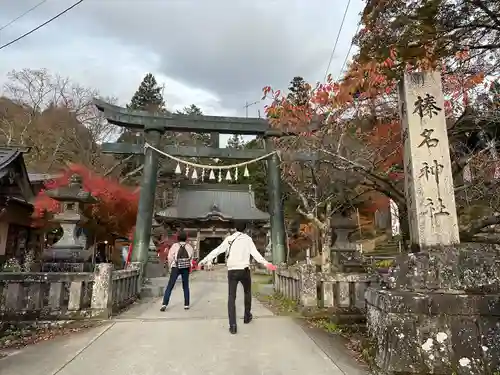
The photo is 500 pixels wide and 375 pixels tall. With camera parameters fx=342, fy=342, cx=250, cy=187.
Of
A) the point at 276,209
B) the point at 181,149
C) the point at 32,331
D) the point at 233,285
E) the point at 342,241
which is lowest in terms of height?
the point at 32,331

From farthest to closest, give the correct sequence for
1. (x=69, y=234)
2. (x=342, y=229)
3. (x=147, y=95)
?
(x=147, y=95), (x=342, y=229), (x=69, y=234)

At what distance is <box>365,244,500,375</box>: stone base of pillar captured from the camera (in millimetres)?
2998

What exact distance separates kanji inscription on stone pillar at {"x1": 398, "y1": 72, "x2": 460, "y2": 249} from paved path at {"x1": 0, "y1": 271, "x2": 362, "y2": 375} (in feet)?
6.21

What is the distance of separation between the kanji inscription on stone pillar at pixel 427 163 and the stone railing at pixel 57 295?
504cm

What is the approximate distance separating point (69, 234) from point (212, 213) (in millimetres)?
16836

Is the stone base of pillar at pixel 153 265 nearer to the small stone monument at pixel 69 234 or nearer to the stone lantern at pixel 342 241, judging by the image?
the small stone monument at pixel 69 234

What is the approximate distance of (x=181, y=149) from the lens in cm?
1177

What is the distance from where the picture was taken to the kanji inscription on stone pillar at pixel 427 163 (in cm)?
387

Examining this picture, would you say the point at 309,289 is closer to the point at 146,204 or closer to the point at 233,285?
the point at 233,285

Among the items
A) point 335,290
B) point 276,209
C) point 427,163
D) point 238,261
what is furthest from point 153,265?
point 427,163

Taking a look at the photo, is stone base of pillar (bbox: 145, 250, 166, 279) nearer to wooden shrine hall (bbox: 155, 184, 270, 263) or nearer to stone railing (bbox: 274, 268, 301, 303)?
stone railing (bbox: 274, 268, 301, 303)

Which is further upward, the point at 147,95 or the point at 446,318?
the point at 147,95

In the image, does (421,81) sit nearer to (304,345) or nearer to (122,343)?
(304,345)

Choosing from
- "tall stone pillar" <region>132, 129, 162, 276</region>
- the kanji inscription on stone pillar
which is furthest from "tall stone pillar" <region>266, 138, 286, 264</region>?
the kanji inscription on stone pillar
